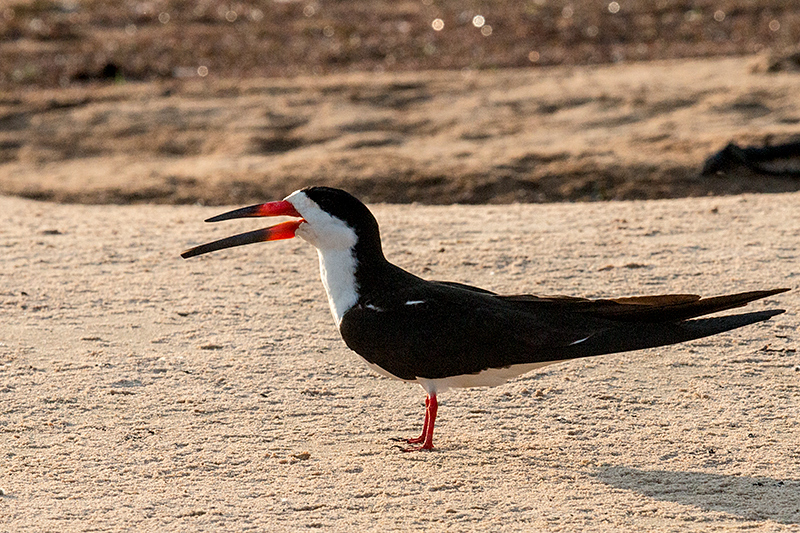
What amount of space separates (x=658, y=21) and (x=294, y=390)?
45.8 feet

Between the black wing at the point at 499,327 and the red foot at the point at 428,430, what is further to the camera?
the red foot at the point at 428,430

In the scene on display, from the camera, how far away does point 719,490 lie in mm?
4336

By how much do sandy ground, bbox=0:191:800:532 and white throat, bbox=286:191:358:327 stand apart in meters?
0.64

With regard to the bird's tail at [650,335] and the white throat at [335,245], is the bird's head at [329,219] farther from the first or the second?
the bird's tail at [650,335]

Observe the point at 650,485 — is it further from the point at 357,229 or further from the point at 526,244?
the point at 526,244

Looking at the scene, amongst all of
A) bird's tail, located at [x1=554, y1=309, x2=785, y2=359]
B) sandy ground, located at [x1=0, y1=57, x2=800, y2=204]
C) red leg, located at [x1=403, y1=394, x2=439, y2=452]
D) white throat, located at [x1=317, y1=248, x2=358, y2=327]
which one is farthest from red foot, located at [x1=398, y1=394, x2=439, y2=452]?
sandy ground, located at [x1=0, y1=57, x2=800, y2=204]

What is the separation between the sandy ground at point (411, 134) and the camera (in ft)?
35.3

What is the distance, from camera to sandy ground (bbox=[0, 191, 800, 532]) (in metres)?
4.23

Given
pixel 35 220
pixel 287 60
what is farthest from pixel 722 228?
pixel 287 60

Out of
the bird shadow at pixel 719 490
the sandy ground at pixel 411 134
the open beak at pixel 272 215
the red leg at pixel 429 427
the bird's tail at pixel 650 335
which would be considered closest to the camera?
the bird shadow at pixel 719 490

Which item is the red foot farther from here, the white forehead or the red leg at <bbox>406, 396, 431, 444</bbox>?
the white forehead

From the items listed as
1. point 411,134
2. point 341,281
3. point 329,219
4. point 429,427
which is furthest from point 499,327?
point 411,134

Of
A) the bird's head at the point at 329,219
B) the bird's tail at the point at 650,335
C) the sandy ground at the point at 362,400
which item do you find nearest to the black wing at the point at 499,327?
the bird's tail at the point at 650,335

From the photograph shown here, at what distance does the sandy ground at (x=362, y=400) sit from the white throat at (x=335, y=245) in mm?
640
